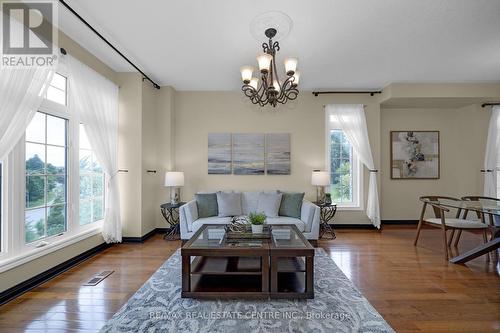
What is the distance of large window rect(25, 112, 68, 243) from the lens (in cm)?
245

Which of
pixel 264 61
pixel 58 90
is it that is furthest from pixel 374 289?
pixel 58 90

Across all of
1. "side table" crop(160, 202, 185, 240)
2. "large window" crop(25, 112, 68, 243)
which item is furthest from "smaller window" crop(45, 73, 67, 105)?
"side table" crop(160, 202, 185, 240)

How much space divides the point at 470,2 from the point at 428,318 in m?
3.02

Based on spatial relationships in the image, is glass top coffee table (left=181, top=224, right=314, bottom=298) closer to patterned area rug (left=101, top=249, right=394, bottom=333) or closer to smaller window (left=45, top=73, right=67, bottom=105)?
patterned area rug (left=101, top=249, right=394, bottom=333)

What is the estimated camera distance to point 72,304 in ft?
6.86

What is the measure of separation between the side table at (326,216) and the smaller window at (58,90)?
4.17 m

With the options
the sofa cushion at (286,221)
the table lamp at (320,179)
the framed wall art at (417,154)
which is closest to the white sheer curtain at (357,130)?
the framed wall art at (417,154)

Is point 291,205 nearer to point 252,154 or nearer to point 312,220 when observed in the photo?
A: point 312,220

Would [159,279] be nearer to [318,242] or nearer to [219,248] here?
[219,248]

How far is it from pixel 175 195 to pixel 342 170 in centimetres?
348

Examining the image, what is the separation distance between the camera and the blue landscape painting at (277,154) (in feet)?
15.1

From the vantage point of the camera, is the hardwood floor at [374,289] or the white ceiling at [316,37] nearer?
the hardwood floor at [374,289]

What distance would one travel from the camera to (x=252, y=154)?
15.1ft

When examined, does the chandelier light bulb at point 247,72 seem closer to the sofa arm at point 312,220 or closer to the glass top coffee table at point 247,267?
the glass top coffee table at point 247,267
